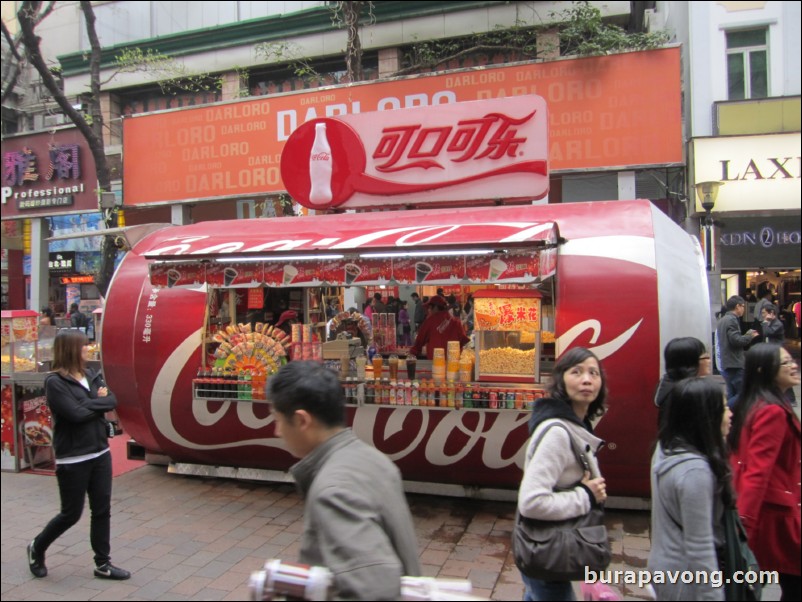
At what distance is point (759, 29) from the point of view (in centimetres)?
350

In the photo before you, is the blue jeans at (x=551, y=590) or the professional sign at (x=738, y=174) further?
the professional sign at (x=738, y=174)

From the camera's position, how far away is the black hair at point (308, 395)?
1.95 m

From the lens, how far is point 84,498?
13.5ft

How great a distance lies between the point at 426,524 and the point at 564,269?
2.66 m

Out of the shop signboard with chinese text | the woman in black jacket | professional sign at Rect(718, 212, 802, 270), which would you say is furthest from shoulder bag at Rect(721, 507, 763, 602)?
professional sign at Rect(718, 212, 802, 270)

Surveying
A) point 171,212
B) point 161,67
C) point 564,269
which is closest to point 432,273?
point 564,269

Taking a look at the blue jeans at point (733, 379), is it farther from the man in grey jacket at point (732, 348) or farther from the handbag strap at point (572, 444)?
the handbag strap at point (572, 444)

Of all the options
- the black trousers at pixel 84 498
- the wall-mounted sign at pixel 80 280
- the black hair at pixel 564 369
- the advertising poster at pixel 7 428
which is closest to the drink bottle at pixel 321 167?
the black trousers at pixel 84 498

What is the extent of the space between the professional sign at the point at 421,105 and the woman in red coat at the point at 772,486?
548 centimetres

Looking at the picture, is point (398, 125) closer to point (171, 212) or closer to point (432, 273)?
point (432, 273)

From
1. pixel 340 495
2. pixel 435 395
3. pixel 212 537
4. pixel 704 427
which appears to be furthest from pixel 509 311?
pixel 340 495

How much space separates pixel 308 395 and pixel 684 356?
293 cm

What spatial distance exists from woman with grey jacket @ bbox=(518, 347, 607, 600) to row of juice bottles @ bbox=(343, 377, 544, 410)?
9.08ft

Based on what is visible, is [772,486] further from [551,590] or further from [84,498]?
[84,498]
